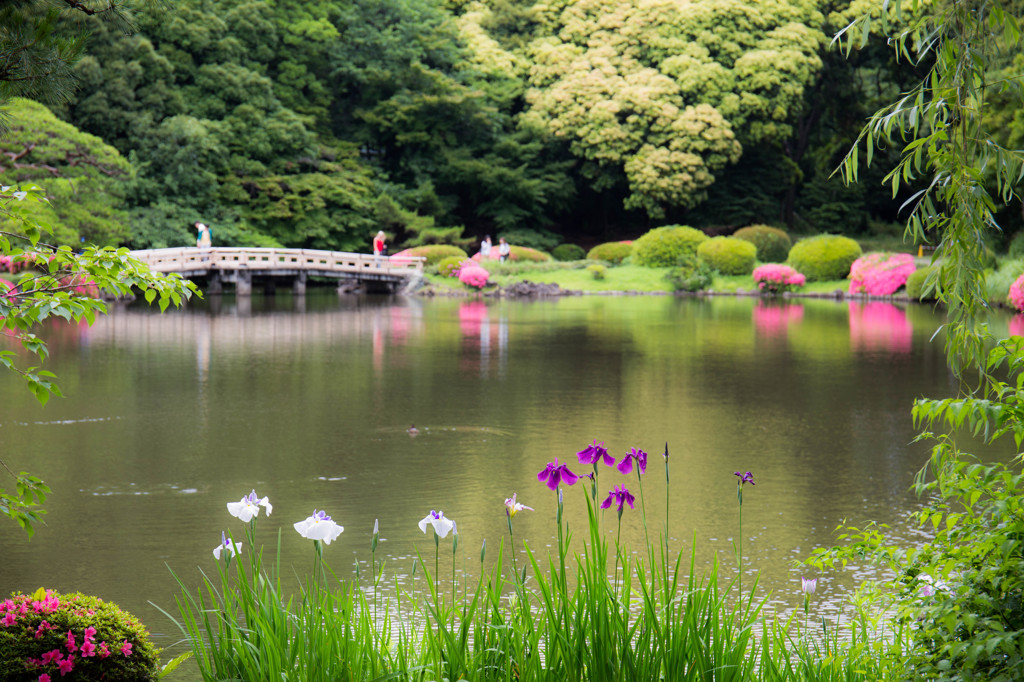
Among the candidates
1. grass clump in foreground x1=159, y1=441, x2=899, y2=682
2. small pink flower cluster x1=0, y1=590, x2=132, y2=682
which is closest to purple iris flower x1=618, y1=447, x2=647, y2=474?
grass clump in foreground x1=159, y1=441, x2=899, y2=682

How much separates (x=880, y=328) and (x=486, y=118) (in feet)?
74.2

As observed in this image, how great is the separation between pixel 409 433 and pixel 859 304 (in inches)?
760

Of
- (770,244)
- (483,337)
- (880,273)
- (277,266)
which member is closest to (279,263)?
(277,266)

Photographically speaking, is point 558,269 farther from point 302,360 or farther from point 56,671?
point 56,671

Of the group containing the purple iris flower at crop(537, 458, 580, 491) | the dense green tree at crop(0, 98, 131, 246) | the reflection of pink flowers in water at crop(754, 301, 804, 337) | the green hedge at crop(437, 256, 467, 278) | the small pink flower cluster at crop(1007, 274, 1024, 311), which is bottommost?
the reflection of pink flowers in water at crop(754, 301, 804, 337)

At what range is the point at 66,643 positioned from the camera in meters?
3.02

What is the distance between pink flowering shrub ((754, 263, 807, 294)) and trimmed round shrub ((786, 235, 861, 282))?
723mm

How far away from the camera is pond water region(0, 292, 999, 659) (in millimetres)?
5676

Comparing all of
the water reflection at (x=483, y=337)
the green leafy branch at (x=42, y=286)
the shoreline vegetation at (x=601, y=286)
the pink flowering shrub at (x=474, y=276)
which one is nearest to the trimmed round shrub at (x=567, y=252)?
the shoreline vegetation at (x=601, y=286)

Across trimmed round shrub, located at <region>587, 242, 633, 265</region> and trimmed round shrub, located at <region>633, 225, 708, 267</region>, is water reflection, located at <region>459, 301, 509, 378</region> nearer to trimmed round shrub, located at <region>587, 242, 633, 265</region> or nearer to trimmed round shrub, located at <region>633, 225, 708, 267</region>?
trimmed round shrub, located at <region>633, 225, 708, 267</region>

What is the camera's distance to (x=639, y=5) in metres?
38.4

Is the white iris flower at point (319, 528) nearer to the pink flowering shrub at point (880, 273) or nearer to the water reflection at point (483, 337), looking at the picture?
the water reflection at point (483, 337)

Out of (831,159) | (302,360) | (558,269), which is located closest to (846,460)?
(302,360)

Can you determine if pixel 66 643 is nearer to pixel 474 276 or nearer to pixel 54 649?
pixel 54 649
